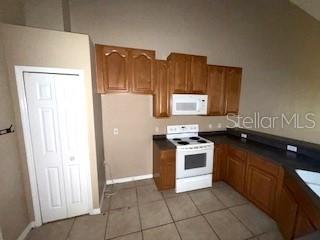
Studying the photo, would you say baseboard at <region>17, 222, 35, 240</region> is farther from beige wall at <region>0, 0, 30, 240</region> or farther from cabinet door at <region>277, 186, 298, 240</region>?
cabinet door at <region>277, 186, 298, 240</region>

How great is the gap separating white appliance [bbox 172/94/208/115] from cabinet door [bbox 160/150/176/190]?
0.77m

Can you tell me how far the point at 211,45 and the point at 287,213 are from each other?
3078 millimetres

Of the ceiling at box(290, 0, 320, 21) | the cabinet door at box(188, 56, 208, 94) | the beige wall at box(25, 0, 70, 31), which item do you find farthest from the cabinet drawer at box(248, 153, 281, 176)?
the ceiling at box(290, 0, 320, 21)

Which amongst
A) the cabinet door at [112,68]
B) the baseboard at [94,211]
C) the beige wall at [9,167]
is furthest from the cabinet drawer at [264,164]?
the beige wall at [9,167]

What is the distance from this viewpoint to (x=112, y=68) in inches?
95.9

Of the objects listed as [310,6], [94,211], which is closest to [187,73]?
[94,211]

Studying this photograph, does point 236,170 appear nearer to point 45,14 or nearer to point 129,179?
point 129,179

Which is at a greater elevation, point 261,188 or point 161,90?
point 161,90

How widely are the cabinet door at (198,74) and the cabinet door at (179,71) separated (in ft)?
0.33

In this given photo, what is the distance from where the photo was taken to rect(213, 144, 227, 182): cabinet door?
2961 mm

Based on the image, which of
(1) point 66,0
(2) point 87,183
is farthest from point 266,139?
(1) point 66,0

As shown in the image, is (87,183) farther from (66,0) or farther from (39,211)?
(66,0)

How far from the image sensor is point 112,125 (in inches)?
114

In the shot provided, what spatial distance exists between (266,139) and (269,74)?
6.90 ft
